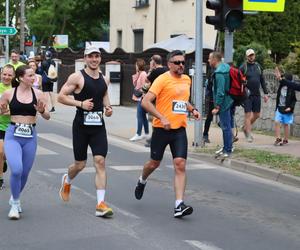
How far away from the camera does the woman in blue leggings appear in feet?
23.3

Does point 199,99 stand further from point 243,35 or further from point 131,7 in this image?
point 131,7

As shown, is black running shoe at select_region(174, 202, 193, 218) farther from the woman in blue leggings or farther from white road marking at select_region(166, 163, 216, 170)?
white road marking at select_region(166, 163, 216, 170)

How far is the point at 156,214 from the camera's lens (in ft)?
24.6

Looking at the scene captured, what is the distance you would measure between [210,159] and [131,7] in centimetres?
2481

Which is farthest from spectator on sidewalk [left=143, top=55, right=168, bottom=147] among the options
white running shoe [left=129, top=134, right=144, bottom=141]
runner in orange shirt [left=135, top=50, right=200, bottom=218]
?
runner in orange shirt [left=135, top=50, right=200, bottom=218]

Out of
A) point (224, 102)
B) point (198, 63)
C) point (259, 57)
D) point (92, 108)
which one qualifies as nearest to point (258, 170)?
point (224, 102)

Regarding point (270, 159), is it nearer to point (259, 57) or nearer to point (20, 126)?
point (20, 126)

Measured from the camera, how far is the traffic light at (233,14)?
12523mm

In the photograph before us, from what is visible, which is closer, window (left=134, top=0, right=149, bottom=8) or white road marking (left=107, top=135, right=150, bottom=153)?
white road marking (left=107, top=135, right=150, bottom=153)

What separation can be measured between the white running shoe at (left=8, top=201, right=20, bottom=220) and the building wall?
21444mm

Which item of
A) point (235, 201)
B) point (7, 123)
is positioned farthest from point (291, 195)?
point (7, 123)

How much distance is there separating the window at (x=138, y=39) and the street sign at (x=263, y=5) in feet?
73.6

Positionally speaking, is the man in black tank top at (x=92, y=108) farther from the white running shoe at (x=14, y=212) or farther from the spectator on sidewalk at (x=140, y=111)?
the spectator on sidewalk at (x=140, y=111)

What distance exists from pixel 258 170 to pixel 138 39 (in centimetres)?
2545
